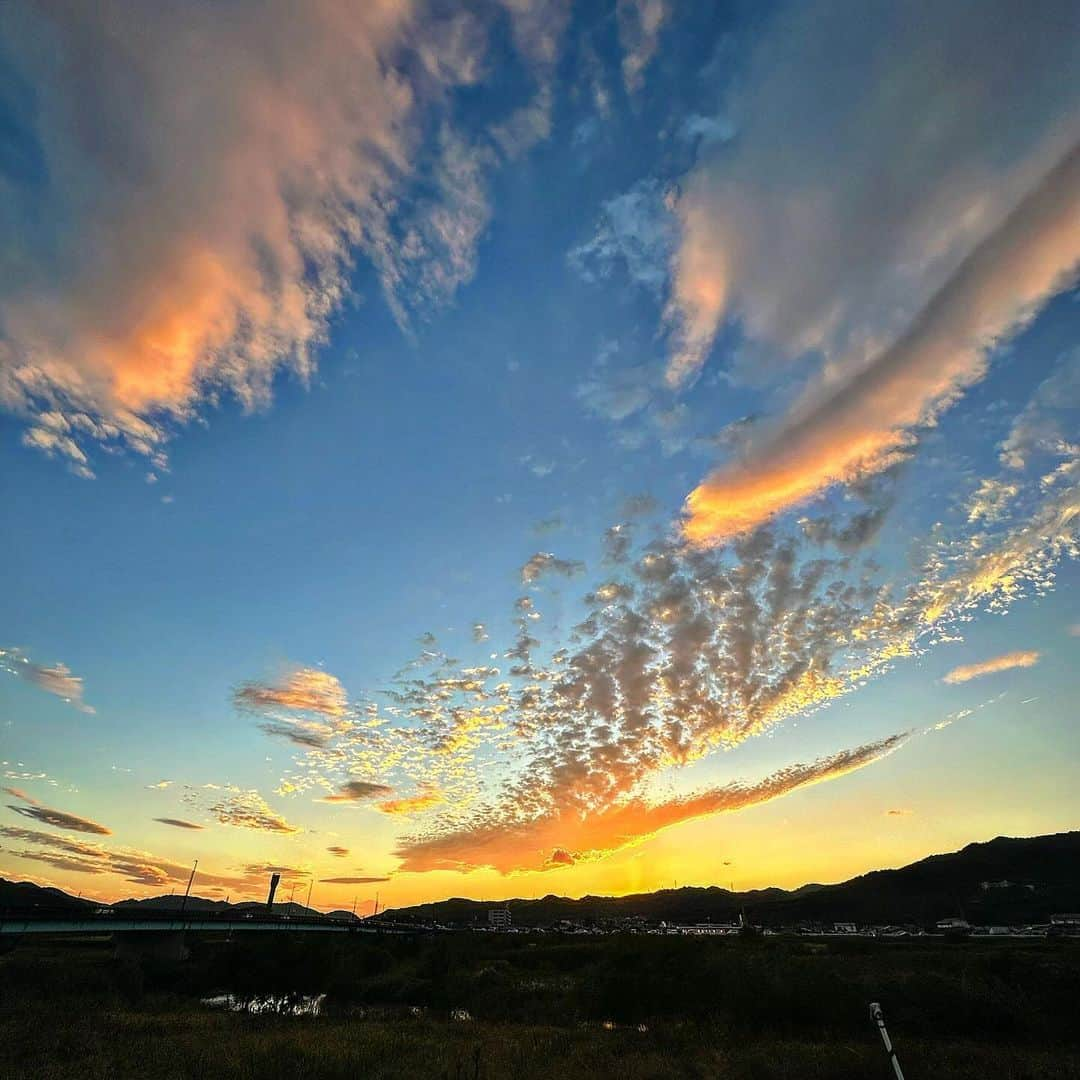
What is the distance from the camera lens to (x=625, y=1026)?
115ft

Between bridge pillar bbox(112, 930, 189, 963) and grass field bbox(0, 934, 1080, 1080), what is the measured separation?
2276cm

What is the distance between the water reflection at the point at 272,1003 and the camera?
4447cm

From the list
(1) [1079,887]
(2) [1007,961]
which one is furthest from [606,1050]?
(1) [1079,887]

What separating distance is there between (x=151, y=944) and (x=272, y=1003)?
33188mm

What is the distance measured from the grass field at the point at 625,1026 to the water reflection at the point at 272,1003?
7.47ft

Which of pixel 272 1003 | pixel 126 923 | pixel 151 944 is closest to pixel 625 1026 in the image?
pixel 272 1003

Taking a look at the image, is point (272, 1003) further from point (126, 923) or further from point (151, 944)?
point (151, 944)

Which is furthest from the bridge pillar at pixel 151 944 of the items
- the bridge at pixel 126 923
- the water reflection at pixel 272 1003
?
the water reflection at pixel 272 1003

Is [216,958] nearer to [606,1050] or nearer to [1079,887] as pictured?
[606,1050]

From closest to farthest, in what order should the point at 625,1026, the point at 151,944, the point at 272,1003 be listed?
1. the point at 625,1026
2. the point at 272,1003
3. the point at 151,944

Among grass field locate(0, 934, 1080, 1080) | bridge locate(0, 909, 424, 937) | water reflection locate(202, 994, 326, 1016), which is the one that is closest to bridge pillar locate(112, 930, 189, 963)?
bridge locate(0, 909, 424, 937)

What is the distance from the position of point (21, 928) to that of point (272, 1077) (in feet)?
180

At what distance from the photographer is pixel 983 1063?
71.1 feet

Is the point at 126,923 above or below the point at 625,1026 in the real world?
above
